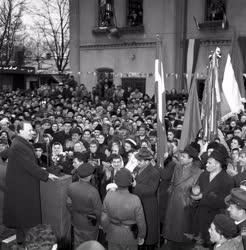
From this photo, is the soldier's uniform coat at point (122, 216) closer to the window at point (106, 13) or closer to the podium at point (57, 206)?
the podium at point (57, 206)

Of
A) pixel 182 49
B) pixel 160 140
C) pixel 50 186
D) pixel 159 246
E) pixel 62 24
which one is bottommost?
pixel 159 246

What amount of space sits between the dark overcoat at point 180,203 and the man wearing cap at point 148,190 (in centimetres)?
21

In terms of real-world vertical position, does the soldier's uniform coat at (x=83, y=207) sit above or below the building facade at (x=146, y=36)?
below

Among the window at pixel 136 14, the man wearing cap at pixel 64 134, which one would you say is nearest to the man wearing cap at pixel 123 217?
the man wearing cap at pixel 64 134

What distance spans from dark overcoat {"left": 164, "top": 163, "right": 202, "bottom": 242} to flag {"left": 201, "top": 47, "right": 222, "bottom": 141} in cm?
247

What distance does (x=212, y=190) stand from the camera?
4938mm

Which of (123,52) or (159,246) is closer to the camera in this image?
(159,246)

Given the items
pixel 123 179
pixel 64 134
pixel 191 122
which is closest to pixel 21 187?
pixel 123 179

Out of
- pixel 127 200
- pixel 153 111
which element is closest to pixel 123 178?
pixel 127 200

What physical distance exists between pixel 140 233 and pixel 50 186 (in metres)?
1.43

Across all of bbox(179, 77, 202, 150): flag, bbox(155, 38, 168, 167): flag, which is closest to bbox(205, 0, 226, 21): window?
bbox(179, 77, 202, 150): flag

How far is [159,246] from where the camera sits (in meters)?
5.89

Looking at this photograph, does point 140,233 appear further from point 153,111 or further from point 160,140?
point 153,111

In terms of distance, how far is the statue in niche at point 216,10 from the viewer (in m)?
19.2
